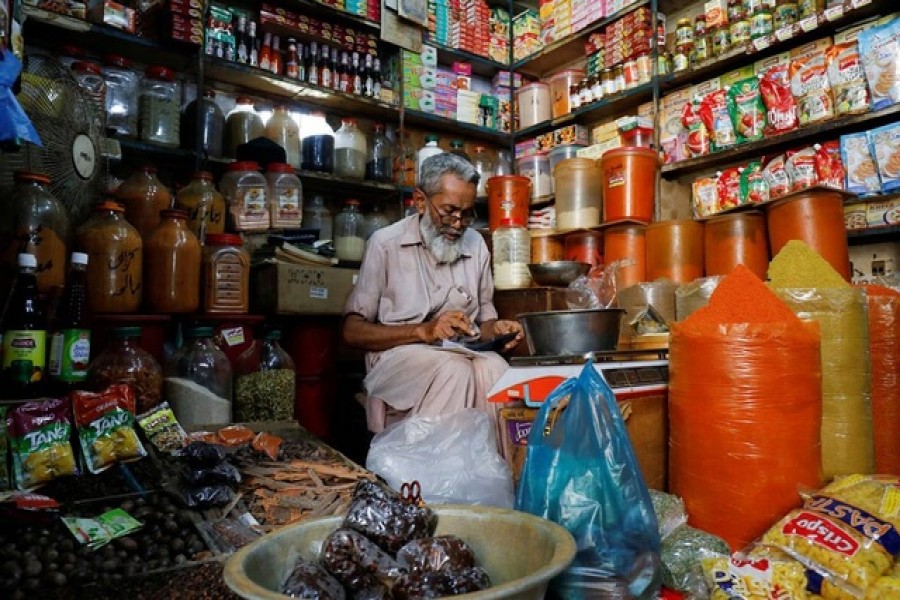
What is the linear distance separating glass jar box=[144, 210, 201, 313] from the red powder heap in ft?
5.84

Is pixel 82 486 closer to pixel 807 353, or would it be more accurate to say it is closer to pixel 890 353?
pixel 807 353

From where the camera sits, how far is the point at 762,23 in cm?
302

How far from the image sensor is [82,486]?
56.0 inches

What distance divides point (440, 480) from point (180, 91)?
10.1ft

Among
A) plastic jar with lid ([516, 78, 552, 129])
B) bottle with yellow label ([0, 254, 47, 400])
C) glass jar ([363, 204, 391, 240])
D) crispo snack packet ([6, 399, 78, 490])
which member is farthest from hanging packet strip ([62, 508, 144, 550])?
plastic jar with lid ([516, 78, 552, 129])

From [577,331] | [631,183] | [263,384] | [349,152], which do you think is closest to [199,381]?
[263,384]

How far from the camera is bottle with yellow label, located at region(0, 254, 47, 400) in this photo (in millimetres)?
1554

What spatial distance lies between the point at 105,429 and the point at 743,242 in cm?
267

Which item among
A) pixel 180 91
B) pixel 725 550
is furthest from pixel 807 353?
pixel 180 91

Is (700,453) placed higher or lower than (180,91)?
lower

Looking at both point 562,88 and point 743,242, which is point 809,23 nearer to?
point 743,242

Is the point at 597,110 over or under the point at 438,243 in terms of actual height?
over

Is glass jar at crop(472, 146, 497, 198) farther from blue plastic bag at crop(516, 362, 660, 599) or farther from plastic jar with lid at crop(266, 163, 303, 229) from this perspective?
blue plastic bag at crop(516, 362, 660, 599)

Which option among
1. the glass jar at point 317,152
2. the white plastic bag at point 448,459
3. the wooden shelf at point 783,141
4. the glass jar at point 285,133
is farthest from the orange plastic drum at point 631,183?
the white plastic bag at point 448,459
